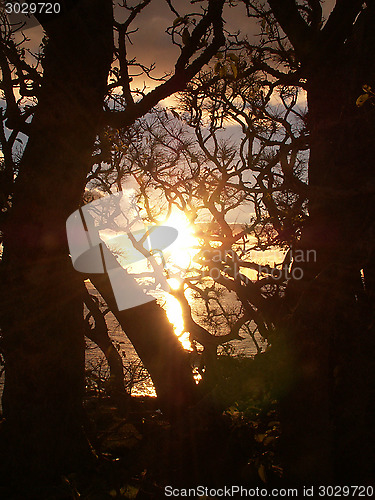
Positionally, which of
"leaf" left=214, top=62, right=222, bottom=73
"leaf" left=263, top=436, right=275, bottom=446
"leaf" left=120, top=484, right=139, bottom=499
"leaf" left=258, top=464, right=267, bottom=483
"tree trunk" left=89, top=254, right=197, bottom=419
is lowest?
"leaf" left=120, top=484, right=139, bottom=499

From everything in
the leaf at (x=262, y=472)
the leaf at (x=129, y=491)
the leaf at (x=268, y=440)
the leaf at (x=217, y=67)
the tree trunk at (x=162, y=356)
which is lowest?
the leaf at (x=129, y=491)

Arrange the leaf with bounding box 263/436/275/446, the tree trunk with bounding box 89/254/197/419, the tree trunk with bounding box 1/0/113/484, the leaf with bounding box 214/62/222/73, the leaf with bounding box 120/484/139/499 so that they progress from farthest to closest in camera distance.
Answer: the tree trunk with bounding box 89/254/197/419 < the leaf with bounding box 263/436/275/446 < the tree trunk with bounding box 1/0/113/484 < the leaf with bounding box 120/484/139/499 < the leaf with bounding box 214/62/222/73

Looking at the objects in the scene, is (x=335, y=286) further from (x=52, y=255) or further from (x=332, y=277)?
(x=52, y=255)

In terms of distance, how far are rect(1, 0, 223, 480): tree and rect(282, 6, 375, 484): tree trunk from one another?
1602 millimetres

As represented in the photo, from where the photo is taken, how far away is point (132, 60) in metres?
5.89

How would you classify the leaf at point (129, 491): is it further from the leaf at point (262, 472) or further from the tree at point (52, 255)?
the leaf at point (262, 472)

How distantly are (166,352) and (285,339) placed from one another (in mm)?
1272

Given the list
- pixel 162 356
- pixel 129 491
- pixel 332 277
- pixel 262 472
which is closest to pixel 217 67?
pixel 332 277

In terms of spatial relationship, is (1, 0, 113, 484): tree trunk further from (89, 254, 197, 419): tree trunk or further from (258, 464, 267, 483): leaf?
(258, 464, 267, 483): leaf

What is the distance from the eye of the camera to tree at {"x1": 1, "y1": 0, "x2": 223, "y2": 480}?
3.17 metres

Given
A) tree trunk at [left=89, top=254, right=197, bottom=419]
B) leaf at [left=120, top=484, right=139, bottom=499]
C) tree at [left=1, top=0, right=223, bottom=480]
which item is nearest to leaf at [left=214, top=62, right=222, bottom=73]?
tree at [left=1, top=0, right=223, bottom=480]

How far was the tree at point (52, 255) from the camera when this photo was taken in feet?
10.4

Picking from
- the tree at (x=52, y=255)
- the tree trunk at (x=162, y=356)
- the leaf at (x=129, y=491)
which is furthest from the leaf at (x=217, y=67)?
the leaf at (x=129, y=491)

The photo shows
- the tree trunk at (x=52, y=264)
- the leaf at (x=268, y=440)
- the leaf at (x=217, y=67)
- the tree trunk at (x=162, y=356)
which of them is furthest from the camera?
the tree trunk at (x=162, y=356)
